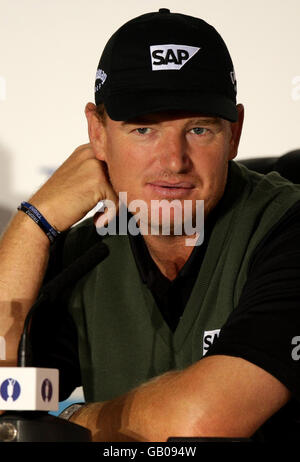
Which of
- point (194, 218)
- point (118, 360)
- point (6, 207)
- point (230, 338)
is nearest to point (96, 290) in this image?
point (118, 360)

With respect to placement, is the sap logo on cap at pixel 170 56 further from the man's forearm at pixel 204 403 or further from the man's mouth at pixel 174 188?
the man's forearm at pixel 204 403

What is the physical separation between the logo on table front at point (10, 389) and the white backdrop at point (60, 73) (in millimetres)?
1319

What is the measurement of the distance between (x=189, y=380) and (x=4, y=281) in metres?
0.52

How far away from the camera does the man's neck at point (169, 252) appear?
1.61 meters

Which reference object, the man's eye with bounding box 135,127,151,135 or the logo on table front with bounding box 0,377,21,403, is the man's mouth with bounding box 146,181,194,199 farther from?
the logo on table front with bounding box 0,377,21,403

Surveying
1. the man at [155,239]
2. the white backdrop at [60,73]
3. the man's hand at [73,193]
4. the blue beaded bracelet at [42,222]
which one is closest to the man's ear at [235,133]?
Answer: the man at [155,239]

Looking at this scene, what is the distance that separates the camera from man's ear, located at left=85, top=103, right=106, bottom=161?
1652 mm

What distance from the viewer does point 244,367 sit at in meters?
1.17

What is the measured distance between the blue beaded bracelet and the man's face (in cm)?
17

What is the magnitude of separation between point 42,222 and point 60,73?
29.0 inches

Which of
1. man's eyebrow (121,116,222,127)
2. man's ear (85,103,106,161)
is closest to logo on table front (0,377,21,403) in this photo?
man's eyebrow (121,116,222,127)

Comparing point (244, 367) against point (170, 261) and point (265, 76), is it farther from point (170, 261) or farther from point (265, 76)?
point (265, 76)

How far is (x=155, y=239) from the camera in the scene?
1621mm
